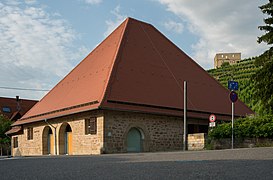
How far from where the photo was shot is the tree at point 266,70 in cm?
2198

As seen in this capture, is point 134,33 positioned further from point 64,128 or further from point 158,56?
point 64,128

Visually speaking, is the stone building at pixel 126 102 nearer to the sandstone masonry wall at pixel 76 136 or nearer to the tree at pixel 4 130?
the sandstone masonry wall at pixel 76 136

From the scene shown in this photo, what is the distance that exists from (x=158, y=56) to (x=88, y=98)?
7.21m

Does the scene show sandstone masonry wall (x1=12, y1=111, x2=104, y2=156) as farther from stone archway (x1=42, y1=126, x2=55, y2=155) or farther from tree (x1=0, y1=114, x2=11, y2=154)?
tree (x1=0, y1=114, x2=11, y2=154)

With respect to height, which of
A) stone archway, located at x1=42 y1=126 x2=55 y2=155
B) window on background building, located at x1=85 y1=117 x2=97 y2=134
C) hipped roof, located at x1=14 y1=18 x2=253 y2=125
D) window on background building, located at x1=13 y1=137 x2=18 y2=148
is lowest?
Result: window on background building, located at x1=13 y1=137 x2=18 y2=148

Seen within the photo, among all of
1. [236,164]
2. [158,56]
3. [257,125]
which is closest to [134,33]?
[158,56]

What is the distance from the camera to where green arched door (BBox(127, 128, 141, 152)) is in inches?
898

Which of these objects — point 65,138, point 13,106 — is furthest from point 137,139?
point 13,106

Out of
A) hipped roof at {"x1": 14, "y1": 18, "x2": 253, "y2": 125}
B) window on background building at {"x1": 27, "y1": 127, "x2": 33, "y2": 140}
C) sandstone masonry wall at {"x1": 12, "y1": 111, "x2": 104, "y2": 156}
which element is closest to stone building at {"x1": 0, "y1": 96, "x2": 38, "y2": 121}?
window on background building at {"x1": 27, "y1": 127, "x2": 33, "y2": 140}

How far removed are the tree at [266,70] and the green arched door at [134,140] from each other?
24.4ft

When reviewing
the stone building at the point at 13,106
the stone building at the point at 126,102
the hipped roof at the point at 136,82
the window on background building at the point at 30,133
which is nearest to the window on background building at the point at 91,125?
the stone building at the point at 126,102

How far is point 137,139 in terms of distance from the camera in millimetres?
23234

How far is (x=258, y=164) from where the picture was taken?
8078 mm

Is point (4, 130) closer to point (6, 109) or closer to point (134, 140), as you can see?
point (6, 109)
